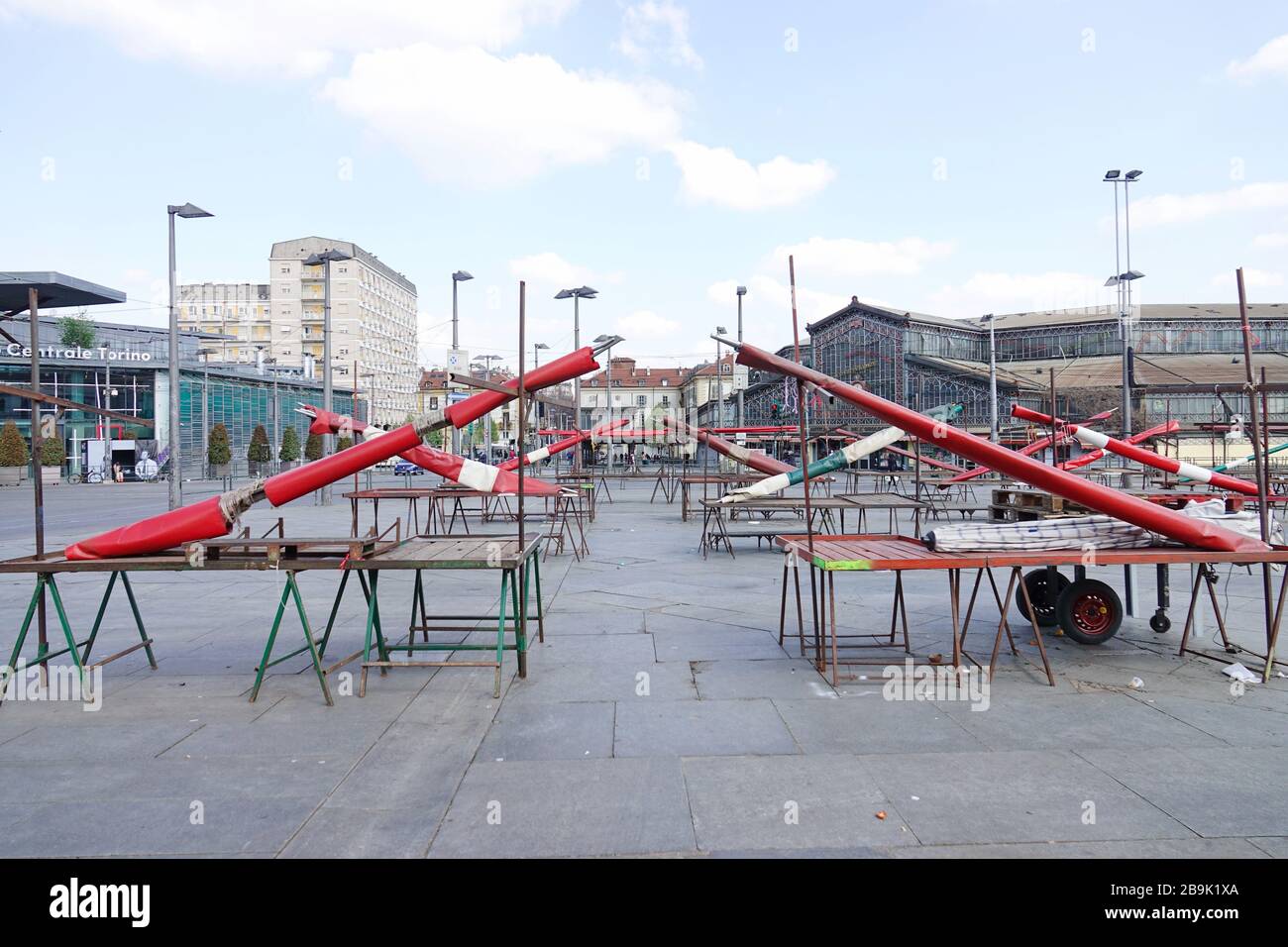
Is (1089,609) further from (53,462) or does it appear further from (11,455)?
(11,455)

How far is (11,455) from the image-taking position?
46188 mm

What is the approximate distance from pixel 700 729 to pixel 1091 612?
15.1 ft

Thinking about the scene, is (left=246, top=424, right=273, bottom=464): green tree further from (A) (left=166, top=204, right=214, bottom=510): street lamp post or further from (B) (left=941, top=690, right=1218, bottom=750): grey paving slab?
(B) (left=941, top=690, right=1218, bottom=750): grey paving slab

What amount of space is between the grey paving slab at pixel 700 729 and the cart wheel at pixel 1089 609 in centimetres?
356

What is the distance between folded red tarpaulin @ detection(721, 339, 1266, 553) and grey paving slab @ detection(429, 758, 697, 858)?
135 inches

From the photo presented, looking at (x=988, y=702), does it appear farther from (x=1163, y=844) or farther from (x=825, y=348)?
(x=825, y=348)

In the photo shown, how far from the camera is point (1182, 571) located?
13.1 m

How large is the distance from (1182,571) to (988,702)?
892 cm

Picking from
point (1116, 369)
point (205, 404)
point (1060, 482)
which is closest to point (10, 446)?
point (205, 404)

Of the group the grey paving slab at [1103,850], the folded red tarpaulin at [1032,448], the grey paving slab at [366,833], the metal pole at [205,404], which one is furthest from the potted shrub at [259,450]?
the grey paving slab at [1103,850]

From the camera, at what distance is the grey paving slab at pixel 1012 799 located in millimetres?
4148

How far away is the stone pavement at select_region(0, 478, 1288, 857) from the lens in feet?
13.6
